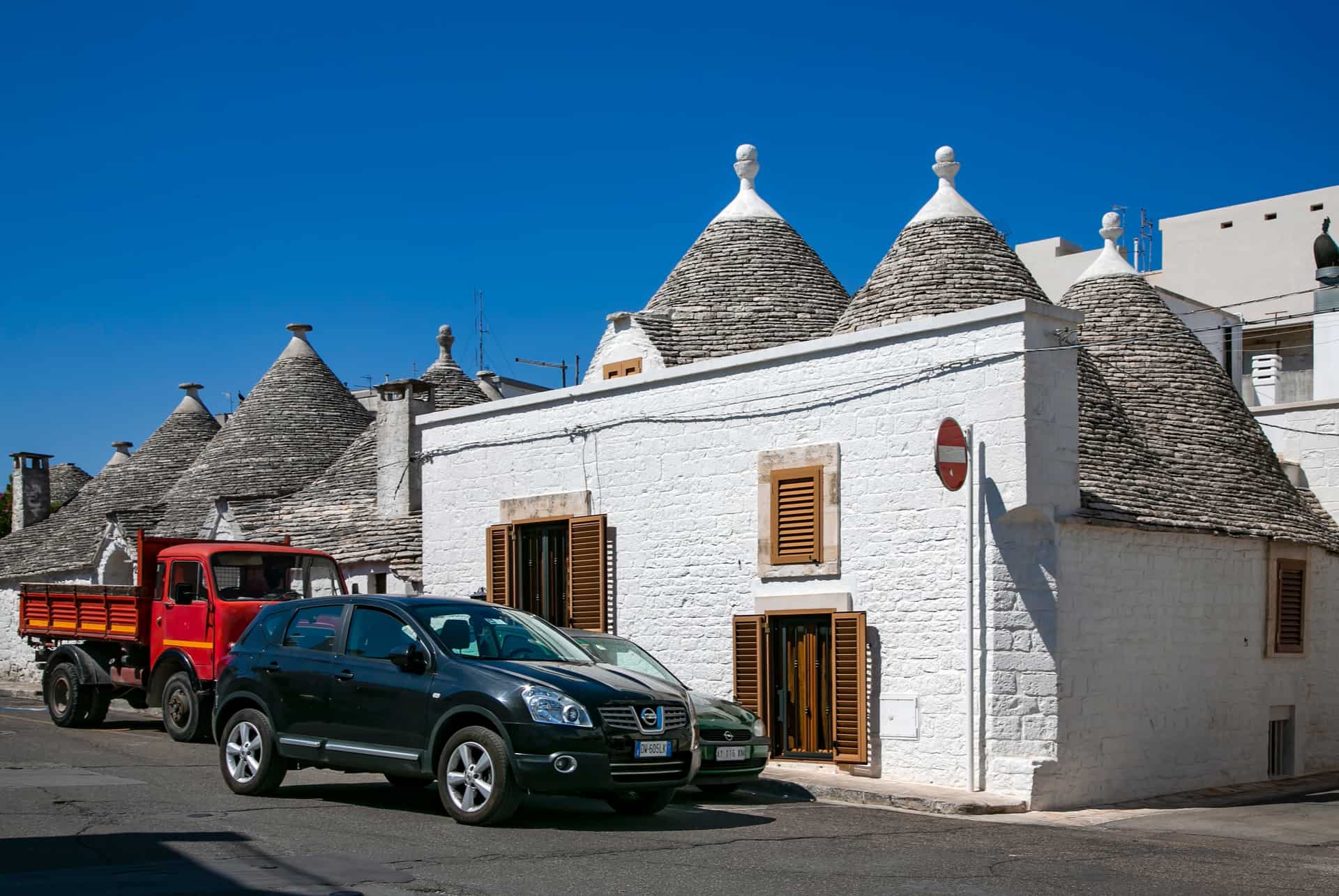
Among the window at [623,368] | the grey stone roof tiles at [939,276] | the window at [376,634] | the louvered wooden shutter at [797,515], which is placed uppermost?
the grey stone roof tiles at [939,276]

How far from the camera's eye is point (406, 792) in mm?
11414

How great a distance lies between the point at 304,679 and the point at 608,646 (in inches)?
146

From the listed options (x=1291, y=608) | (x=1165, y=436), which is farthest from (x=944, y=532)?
(x=1291, y=608)

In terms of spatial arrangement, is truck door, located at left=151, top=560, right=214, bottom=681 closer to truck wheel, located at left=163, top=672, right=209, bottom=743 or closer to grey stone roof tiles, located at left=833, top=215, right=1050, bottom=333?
truck wheel, located at left=163, top=672, right=209, bottom=743

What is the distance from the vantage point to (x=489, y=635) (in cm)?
1034

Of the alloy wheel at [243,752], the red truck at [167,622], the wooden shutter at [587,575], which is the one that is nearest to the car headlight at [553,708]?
the alloy wheel at [243,752]

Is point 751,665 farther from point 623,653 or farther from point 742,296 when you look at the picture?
point 742,296

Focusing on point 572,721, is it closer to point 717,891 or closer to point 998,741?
point 717,891

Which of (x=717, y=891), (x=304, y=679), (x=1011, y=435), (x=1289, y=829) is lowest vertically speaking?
(x=1289, y=829)

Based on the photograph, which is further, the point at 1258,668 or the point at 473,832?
the point at 1258,668

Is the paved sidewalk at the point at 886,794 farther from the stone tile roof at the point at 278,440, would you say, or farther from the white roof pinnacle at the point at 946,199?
the stone tile roof at the point at 278,440

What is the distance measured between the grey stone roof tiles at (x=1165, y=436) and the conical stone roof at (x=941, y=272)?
4.54ft

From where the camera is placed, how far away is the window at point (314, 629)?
10.6 m

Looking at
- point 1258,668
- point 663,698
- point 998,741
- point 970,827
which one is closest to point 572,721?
point 663,698
